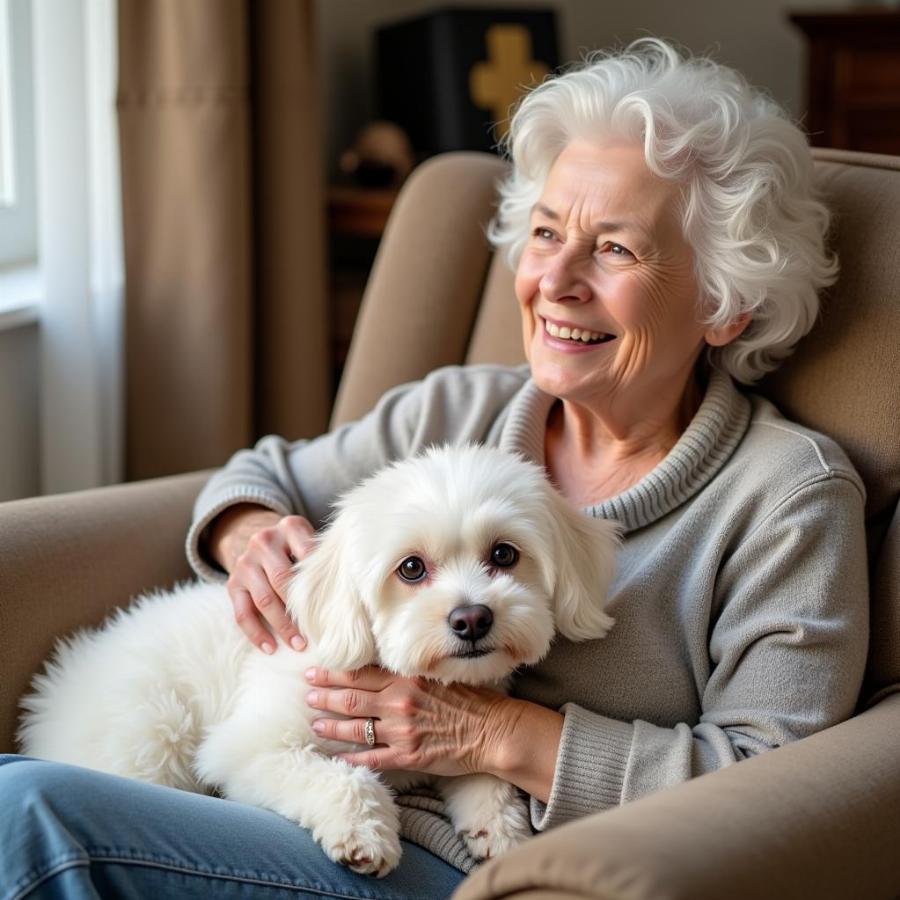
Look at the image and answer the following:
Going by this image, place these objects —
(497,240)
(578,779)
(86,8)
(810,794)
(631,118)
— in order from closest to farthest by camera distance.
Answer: (810,794) < (578,779) < (631,118) < (497,240) < (86,8)

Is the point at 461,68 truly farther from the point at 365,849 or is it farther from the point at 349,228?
the point at 365,849

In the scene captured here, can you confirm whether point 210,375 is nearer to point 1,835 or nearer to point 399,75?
point 399,75

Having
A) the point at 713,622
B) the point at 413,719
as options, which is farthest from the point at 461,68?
the point at 413,719

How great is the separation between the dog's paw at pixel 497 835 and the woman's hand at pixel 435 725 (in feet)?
0.12

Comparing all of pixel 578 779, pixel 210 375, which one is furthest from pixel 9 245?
pixel 578 779

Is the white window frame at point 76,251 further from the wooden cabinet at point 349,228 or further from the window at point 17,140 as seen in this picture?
the wooden cabinet at point 349,228

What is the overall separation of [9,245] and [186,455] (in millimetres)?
581

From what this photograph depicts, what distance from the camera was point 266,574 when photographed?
5.34ft

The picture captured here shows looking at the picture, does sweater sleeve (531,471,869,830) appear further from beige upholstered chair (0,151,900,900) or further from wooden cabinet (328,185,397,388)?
wooden cabinet (328,185,397,388)

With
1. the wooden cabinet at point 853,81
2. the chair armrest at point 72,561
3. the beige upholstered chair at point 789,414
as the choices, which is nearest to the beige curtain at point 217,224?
the beige upholstered chair at point 789,414

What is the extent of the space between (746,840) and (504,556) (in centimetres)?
45

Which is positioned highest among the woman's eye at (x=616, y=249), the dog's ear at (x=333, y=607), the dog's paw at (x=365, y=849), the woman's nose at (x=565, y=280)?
the woman's eye at (x=616, y=249)

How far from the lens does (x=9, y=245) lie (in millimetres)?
2715

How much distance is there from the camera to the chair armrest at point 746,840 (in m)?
1.02
